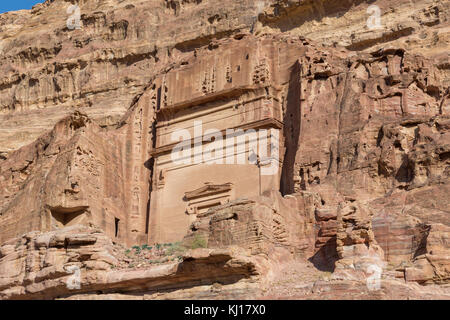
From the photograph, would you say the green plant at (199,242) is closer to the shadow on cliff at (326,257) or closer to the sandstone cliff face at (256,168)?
the sandstone cliff face at (256,168)

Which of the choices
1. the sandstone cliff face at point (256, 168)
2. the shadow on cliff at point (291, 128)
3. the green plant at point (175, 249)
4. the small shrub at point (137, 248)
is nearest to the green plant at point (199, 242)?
the sandstone cliff face at point (256, 168)

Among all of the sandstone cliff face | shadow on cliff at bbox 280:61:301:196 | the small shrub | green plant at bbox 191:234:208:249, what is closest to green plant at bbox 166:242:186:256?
the sandstone cliff face

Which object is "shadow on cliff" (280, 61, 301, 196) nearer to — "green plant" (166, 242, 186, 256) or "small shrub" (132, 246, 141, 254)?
"green plant" (166, 242, 186, 256)

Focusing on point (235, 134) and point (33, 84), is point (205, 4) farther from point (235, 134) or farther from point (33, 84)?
point (235, 134)

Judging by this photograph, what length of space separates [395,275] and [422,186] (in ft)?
14.6

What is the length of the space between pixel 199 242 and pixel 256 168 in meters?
6.40

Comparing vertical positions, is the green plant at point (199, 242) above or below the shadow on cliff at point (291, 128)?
below

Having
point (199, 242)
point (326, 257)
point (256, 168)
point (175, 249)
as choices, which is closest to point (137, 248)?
point (175, 249)

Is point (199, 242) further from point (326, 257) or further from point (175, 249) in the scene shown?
point (326, 257)

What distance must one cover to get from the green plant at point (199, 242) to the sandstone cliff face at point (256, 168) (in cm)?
24

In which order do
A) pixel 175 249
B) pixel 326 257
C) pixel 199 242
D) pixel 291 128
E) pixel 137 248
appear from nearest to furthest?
pixel 326 257
pixel 199 242
pixel 175 249
pixel 137 248
pixel 291 128

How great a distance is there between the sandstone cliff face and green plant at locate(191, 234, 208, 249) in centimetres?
24

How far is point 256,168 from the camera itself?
3512 centimetres

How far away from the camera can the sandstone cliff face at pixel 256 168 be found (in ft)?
88.8
